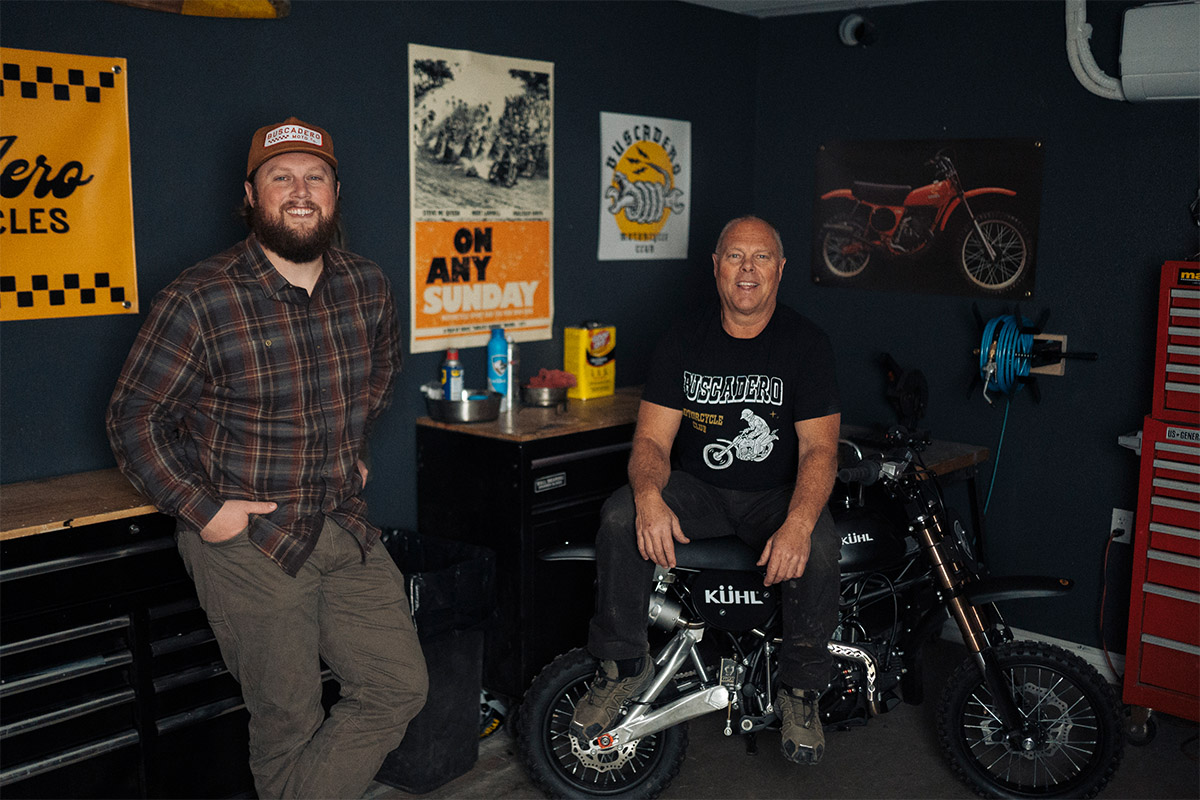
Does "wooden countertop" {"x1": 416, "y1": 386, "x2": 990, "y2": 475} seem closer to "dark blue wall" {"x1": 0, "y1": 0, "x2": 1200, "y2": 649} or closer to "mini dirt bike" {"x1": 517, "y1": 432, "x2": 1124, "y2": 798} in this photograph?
"dark blue wall" {"x1": 0, "y1": 0, "x2": 1200, "y2": 649}

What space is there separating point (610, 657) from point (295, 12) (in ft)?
6.86

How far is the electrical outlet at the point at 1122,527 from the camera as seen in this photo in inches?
149

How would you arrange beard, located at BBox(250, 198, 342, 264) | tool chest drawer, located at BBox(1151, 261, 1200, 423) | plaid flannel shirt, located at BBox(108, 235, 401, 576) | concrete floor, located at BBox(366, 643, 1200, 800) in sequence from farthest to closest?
tool chest drawer, located at BBox(1151, 261, 1200, 423)
concrete floor, located at BBox(366, 643, 1200, 800)
beard, located at BBox(250, 198, 342, 264)
plaid flannel shirt, located at BBox(108, 235, 401, 576)

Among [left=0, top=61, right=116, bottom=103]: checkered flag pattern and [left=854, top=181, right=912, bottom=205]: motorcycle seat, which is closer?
[left=0, top=61, right=116, bottom=103]: checkered flag pattern

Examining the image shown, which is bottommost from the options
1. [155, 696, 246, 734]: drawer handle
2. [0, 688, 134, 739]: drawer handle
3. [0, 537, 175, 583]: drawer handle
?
[155, 696, 246, 734]: drawer handle

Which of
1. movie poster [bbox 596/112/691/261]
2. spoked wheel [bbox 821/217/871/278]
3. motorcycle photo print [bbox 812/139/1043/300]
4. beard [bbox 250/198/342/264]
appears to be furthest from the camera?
spoked wheel [bbox 821/217/871/278]

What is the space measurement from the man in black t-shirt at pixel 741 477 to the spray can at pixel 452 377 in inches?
33.5

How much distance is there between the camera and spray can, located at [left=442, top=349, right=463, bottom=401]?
3.56m

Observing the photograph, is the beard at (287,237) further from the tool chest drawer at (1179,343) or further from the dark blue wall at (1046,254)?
the dark blue wall at (1046,254)

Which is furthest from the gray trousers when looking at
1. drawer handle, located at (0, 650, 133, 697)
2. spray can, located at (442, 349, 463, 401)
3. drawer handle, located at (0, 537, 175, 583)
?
spray can, located at (442, 349, 463, 401)

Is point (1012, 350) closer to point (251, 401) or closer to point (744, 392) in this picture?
point (744, 392)

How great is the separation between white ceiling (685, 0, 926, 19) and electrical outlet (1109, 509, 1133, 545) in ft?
6.96

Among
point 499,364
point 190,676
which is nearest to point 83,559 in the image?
point 190,676

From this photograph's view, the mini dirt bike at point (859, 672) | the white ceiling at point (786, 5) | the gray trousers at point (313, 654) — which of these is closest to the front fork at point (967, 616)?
the mini dirt bike at point (859, 672)
